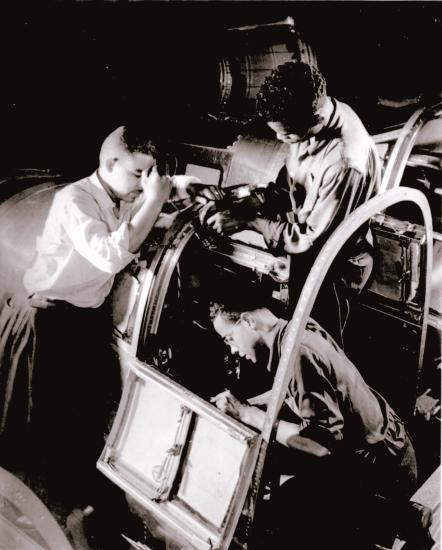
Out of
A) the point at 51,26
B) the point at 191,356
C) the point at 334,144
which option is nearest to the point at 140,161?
the point at 334,144

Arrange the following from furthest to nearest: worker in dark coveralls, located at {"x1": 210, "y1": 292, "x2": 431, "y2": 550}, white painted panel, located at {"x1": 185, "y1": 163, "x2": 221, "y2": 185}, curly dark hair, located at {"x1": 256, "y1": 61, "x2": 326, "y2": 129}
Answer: white painted panel, located at {"x1": 185, "y1": 163, "x2": 221, "y2": 185}
worker in dark coveralls, located at {"x1": 210, "y1": 292, "x2": 431, "y2": 550}
curly dark hair, located at {"x1": 256, "y1": 61, "x2": 326, "y2": 129}

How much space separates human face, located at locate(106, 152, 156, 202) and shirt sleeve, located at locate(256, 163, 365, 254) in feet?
2.57

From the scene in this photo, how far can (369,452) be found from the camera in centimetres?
210

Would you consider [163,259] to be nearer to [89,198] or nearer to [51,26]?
[89,198]

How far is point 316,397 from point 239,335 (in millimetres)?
491

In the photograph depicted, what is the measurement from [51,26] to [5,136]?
813mm

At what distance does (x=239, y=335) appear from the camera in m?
2.24

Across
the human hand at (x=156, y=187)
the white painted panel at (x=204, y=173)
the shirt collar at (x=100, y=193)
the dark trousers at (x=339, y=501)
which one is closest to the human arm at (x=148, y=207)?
the human hand at (x=156, y=187)

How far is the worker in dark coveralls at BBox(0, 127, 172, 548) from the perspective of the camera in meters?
2.21

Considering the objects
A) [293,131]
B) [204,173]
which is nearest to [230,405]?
[293,131]

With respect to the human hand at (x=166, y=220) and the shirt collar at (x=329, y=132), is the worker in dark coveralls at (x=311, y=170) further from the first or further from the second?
the human hand at (x=166, y=220)

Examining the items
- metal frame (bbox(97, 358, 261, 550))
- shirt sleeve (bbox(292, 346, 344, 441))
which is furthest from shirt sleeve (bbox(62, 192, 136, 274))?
shirt sleeve (bbox(292, 346, 344, 441))

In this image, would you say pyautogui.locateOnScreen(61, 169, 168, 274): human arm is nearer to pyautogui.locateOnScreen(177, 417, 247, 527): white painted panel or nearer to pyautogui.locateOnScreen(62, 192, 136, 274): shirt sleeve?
pyautogui.locateOnScreen(62, 192, 136, 274): shirt sleeve

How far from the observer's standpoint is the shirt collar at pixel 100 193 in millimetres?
2338
